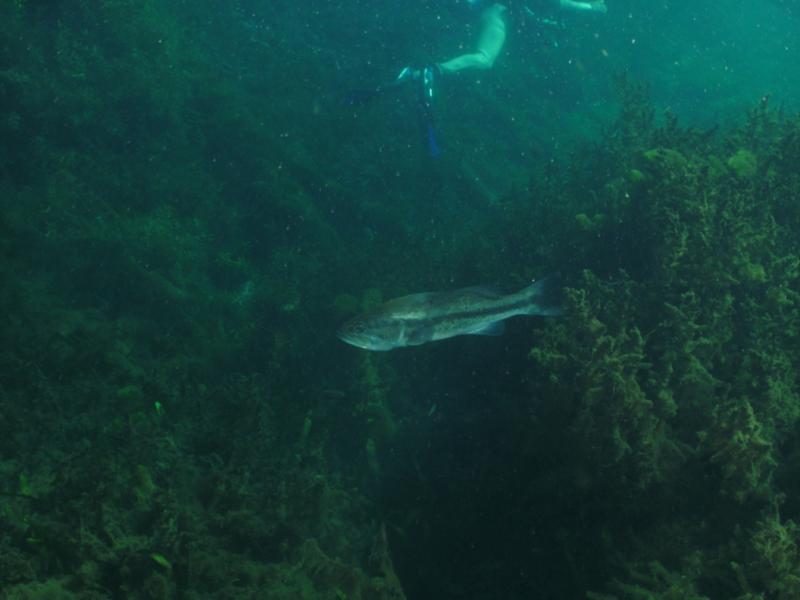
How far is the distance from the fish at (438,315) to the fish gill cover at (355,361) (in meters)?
0.39

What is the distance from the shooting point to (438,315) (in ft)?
18.6

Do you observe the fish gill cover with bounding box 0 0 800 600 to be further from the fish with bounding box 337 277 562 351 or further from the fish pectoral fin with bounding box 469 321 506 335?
the fish pectoral fin with bounding box 469 321 506 335

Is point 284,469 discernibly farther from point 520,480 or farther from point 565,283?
point 565,283

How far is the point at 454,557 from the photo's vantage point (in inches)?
227

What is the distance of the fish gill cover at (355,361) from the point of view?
14.4 ft

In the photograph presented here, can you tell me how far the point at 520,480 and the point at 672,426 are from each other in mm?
1773

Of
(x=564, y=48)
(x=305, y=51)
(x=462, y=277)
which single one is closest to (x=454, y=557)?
(x=462, y=277)

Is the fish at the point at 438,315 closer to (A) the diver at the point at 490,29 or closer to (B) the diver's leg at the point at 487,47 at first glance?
(A) the diver at the point at 490,29

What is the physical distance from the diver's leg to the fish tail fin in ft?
37.6

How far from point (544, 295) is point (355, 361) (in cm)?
326

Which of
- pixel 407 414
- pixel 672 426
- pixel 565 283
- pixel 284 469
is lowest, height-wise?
pixel 407 414

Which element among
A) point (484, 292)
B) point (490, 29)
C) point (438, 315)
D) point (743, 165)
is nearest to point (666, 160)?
point (743, 165)

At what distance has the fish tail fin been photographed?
5.60 m

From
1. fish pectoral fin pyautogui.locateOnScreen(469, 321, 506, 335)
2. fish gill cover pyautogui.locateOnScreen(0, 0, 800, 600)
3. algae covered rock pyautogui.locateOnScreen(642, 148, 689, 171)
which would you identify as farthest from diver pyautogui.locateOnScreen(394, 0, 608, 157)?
fish pectoral fin pyautogui.locateOnScreen(469, 321, 506, 335)
